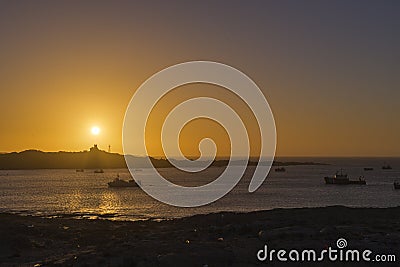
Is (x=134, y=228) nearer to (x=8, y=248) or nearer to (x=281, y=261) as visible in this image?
(x=8, y=248)

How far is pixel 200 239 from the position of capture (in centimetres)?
2636

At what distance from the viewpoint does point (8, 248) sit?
26188 mm

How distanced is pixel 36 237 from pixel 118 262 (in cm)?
1189

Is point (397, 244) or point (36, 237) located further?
point (36, 237)

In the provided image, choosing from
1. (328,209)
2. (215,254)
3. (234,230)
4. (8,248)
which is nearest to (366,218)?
(328,209)

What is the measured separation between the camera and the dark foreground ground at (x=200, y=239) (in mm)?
21141

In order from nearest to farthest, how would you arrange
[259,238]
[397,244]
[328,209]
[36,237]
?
[397,244]
[259,238]
[36,237]
[328,209]

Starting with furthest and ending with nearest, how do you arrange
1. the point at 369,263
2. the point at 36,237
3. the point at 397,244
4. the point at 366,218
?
the point at 366,218 < the point at 36,237 < the point at 397,244 < the point at 369,263

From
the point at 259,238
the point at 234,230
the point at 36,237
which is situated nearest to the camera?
the point at 259,238

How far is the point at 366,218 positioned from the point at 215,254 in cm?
1536

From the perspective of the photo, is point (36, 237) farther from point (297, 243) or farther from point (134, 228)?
point (297, 243)

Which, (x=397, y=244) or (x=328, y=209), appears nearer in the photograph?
(x=397, y=244)

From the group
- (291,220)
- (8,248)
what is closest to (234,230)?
(291,220)

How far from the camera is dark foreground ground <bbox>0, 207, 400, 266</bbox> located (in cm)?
2114
